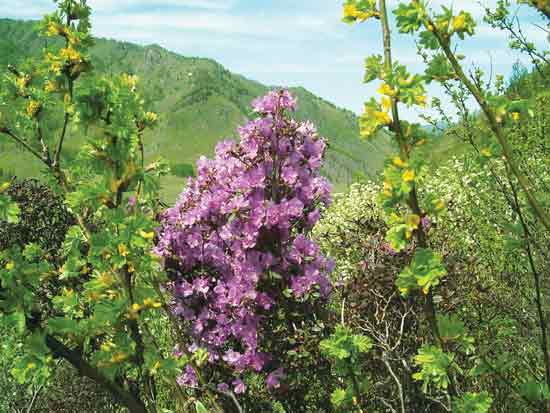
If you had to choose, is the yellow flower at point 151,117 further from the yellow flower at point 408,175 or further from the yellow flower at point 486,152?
the yellow flower at point 486,152

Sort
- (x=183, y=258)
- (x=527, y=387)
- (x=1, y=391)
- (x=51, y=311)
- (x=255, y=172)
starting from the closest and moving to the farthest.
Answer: (x=527, y=387) → (x=255, y=172) → (x=183, y=258) → (x=51, y=311) → (x=1, y=391)

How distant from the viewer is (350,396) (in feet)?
7.88

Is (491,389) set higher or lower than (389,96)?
lower

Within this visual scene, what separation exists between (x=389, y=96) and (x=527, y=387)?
1.08 meters

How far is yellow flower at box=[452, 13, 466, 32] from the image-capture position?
1514mm

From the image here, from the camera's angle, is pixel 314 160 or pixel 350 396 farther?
pixel 314 160

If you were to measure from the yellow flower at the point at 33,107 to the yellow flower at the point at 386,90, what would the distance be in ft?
3.87

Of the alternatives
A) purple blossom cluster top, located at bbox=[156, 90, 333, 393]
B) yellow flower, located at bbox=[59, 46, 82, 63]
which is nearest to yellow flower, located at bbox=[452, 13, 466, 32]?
yellow flower, located at bbox=[59, 46, 82, 63]

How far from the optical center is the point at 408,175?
1475 millimetres

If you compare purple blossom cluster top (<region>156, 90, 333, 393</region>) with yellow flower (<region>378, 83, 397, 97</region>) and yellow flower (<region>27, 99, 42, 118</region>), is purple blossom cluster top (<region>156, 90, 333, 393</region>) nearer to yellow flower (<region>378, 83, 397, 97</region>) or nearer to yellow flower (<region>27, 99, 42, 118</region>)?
yellow flower (<region>27, 99, 42, 118</region>)

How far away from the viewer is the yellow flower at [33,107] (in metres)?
1.87

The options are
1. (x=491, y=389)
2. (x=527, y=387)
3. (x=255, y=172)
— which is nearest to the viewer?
(x=527, y=387)

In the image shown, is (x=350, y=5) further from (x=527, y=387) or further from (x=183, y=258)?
(x=183, y=258)

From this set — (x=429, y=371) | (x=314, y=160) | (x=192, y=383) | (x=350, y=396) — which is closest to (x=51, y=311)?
(x=192, y=383)
